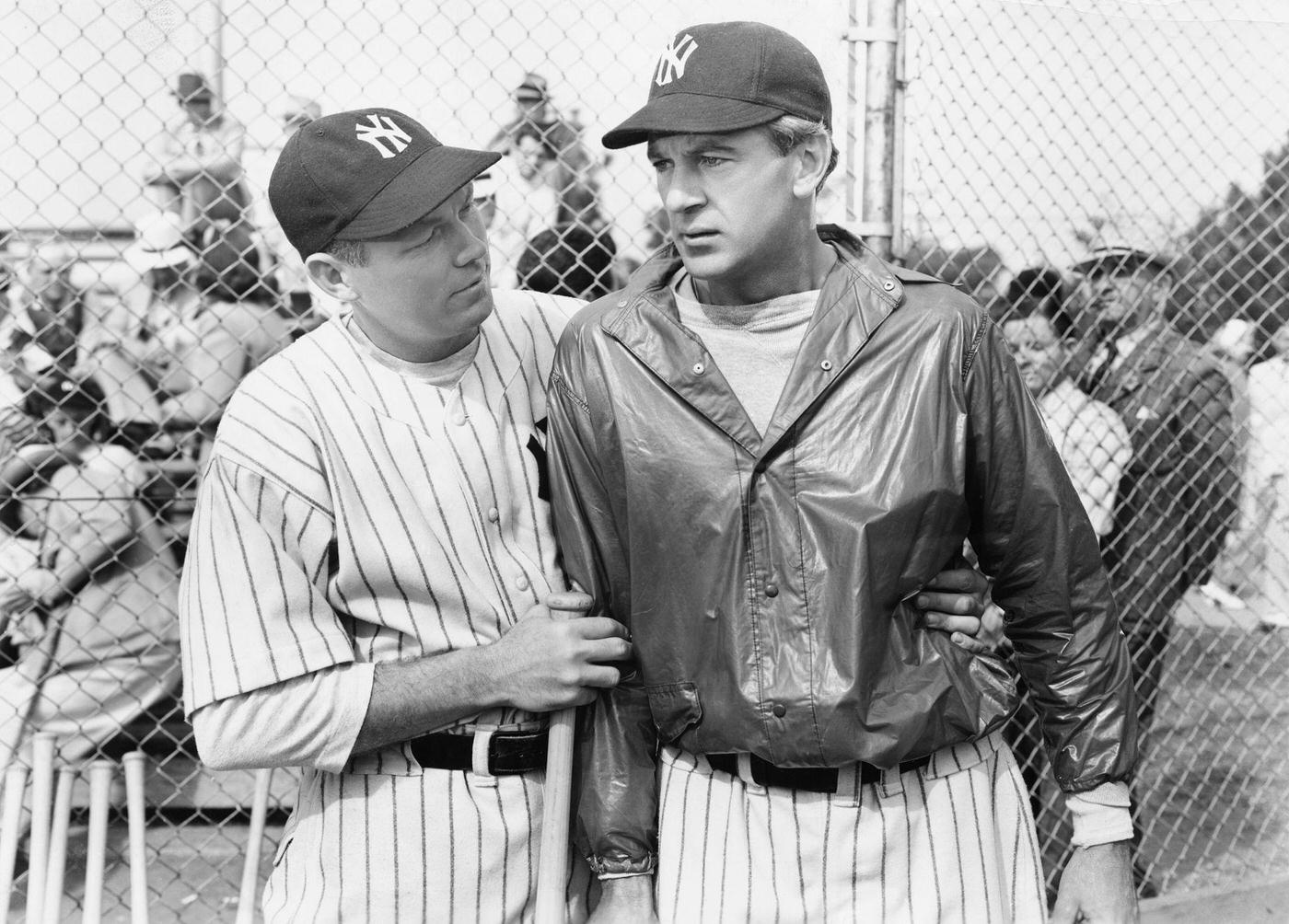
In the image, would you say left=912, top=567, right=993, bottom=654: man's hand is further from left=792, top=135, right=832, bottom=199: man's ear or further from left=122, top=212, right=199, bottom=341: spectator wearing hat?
left=122, top=212, right=199, bottom=341: spectator wearing hat

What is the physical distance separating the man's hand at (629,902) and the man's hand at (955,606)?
2.06ft

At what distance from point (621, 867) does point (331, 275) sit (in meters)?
1.09

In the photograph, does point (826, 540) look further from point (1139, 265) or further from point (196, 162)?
point (1139, 265)

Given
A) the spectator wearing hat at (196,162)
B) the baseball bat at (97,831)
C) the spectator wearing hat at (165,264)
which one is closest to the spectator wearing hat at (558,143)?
the spectator wearing hat at (196,162)

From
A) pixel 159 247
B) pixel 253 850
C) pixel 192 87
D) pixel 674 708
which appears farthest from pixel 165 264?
pixel 674 708

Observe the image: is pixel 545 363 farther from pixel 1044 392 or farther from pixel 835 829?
pixel 1044 392

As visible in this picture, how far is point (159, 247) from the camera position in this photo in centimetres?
453

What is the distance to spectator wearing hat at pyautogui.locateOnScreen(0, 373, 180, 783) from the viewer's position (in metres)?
3.92

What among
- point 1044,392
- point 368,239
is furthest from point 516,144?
point 368,239

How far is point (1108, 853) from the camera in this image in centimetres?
195

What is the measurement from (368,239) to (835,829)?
3.91 feet

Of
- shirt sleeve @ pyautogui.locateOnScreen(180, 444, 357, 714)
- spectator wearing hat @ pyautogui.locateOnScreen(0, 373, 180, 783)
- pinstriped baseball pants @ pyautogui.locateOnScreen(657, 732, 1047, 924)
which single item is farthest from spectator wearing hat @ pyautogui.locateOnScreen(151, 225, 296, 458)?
pinstriped baseball pants @ pyautogui.locateOnScreen(657, 732, 1047, 924)

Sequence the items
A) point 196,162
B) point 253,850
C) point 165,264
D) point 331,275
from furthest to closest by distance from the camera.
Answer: point 165,264, point 196,162, point 253,850, point 331,275

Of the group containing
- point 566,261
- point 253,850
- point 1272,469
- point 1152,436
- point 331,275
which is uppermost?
point 331,275
